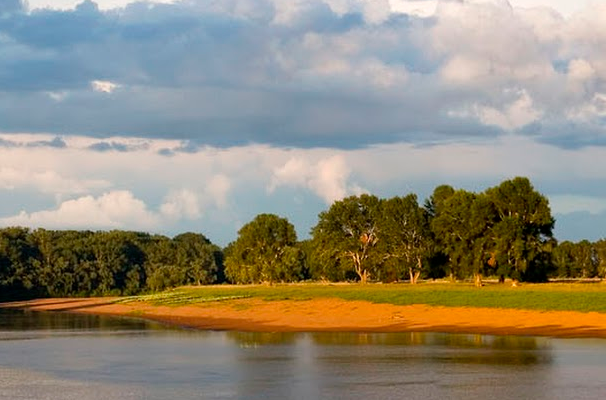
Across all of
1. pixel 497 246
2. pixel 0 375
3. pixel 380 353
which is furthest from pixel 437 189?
pixel 0 375

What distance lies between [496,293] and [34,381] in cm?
5512

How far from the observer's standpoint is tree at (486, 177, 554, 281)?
4754 inches

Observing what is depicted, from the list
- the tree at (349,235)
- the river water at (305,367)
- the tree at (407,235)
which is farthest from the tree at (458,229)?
the river water at (305,367)

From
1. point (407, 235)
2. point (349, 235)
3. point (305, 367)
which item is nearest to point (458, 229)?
point (407, 235)

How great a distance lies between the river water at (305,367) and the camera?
44.1 meters

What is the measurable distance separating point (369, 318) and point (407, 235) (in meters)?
64.3

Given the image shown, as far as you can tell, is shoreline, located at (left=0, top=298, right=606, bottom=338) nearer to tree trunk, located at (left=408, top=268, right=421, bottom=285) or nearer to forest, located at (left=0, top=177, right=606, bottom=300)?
forest, located at (left=0, top=177, right=606, bottom=300)

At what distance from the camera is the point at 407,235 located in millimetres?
150375

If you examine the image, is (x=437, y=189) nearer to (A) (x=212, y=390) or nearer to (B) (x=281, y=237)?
(B) (x=281, y=237)

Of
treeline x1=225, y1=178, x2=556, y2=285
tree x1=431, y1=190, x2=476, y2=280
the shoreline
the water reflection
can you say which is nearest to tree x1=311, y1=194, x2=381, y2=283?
treeline x1=225, y1=178, x2=556, y2=285

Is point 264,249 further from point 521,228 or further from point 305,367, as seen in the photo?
point 305,367

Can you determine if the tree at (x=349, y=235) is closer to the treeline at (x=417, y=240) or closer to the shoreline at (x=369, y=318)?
the treeline at (x=417, y=240)

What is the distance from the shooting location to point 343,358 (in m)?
57.4

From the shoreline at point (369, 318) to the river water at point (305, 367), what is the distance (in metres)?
4.81
